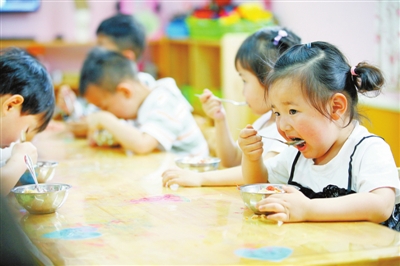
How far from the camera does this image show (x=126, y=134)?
2.28 metres

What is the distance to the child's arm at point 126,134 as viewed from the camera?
2250mm

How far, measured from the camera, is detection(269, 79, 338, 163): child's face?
1338mm

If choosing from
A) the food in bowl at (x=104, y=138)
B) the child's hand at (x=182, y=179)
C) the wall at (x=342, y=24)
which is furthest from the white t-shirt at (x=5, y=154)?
the wall at (x=342, y=24)

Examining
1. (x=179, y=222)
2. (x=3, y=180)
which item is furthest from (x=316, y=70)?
(x=3, y=180)

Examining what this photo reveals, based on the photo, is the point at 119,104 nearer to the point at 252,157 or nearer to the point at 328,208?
the point at 252,157

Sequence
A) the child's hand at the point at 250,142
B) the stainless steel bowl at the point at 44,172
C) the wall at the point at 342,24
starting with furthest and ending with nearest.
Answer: the wall at the point at 342,24 → the stainless steel bowl at the point at 44,172 → the child's hand at the point at 250,142

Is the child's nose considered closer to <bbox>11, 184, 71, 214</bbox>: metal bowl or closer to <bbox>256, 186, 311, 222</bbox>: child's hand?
<bbox>256, 186, 311, 222</bbox>: child's hand

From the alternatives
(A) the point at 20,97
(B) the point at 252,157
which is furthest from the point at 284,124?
(A) the point at 20,97

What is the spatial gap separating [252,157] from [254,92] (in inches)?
15.4

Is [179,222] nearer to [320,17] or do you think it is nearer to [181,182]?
[181,182]

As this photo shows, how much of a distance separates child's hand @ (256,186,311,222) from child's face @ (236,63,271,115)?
666 mm

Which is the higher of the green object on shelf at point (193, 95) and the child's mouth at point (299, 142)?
the child's mouth at point (299, 142)

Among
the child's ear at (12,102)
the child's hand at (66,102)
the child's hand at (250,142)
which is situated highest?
the child's ear at (12,102)

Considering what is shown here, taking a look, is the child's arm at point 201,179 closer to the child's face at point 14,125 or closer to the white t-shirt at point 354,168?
the white t-shirt at point 354,168
